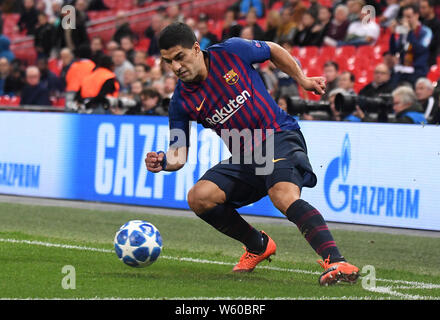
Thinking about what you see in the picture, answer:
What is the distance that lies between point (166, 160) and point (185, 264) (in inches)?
53.1

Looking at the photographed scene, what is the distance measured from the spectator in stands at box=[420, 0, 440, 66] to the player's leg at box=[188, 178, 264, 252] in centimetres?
828

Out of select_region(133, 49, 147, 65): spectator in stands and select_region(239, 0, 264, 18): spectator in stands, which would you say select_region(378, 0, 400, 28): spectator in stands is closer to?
select_region(239, 0, 264, 18): spectator in stands

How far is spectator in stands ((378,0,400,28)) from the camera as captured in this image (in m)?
16.3

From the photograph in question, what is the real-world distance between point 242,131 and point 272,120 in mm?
261

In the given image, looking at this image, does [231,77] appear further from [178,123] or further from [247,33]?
[247,33]

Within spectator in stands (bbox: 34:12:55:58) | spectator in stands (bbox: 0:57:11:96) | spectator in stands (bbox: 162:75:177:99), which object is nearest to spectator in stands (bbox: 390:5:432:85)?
spectator in stands (bbox: 162:75:177:99)

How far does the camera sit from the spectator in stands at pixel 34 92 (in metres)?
16.8

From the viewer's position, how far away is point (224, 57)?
7.02m

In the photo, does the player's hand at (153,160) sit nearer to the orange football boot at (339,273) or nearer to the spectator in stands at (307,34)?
the orange football boot at (339,273)

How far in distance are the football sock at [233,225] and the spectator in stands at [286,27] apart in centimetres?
984

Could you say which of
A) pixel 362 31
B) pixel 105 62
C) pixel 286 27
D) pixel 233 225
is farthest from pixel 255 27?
pixel 233 225

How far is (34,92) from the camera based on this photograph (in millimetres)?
16844
